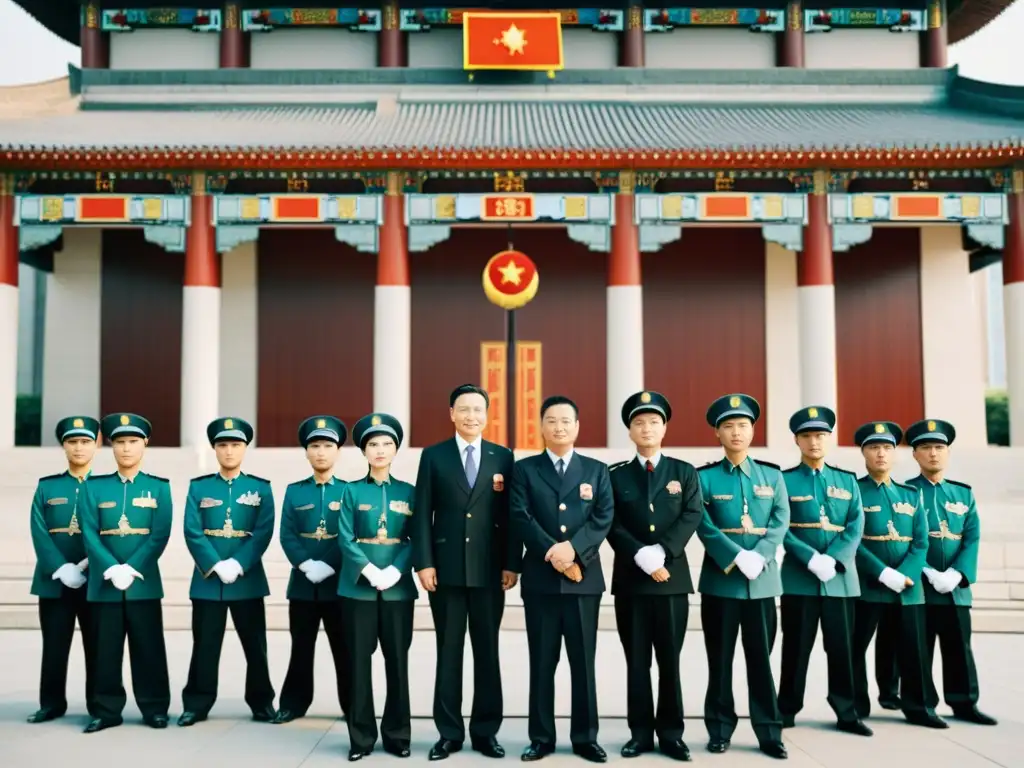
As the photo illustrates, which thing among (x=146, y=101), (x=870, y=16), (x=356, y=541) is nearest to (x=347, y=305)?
(x=146, y=101)

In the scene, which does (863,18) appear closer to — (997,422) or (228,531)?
(997,422)

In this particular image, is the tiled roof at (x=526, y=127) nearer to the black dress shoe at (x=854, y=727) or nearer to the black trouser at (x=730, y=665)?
the black trouser at (x=730, y=665)

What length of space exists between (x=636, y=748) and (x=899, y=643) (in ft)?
5.38

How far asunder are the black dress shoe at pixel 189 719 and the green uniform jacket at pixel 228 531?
567 millimetres

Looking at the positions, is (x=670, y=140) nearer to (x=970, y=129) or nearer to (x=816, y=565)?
(x=970, y=129)

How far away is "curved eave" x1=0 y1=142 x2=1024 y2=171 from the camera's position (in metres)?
12.8

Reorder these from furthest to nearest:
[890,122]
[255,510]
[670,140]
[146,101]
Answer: [146,101]
[890,122]
[670,140]
[255,510]

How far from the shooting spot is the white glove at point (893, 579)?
16.4 ft

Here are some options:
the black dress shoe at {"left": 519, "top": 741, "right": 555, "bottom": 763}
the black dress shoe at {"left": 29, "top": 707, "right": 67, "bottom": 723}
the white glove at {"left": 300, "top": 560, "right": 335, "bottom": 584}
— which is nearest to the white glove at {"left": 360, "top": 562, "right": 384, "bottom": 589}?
the white glove at {"left": 300, "top": 560, "right": 335, "bottom": 584}

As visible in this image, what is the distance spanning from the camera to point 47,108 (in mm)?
15664

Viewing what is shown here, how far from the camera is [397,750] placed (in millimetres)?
4418

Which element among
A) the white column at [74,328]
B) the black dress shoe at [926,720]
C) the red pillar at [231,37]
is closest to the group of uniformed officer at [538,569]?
the black dress shoe at [926,720]

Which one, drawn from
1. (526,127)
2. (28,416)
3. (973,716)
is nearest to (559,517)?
(973,716)

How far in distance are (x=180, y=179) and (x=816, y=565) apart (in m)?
11.5
